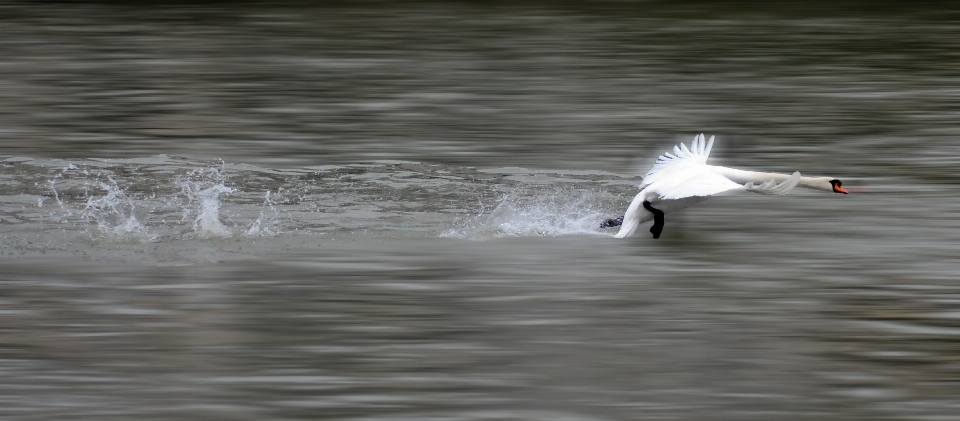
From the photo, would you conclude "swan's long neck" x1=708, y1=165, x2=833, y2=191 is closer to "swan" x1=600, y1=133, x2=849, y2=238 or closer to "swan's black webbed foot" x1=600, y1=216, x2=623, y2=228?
"swan" x1=600, y1=133, x2=849, y2=238

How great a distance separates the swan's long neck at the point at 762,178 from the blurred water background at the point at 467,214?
1.37ft

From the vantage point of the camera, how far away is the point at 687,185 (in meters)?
7.61

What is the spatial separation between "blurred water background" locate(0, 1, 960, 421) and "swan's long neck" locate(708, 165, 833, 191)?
1.37 ft

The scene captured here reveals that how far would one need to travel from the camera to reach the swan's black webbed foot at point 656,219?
308 inches

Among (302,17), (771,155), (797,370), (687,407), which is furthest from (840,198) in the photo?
(302,17)

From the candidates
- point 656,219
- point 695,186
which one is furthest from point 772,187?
point 656,219

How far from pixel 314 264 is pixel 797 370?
2950 millimetres

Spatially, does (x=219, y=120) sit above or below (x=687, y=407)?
above

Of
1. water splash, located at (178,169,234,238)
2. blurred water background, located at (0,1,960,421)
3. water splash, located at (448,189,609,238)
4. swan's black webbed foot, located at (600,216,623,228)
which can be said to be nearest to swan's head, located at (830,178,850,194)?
blurred water background, located at (0,1,960,421)

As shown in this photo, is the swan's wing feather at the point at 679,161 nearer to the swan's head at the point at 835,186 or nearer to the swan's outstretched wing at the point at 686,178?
the swan's outstretched wing at the point at 686,178

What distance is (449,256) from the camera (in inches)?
306

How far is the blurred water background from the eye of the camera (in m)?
6.25

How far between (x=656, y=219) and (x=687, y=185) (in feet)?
1.31

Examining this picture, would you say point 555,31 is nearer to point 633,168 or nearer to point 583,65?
point 583,65
